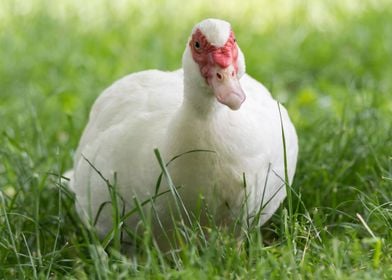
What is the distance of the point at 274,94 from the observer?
18.9 ft

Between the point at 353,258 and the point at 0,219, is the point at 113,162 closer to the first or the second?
the point at 0,219

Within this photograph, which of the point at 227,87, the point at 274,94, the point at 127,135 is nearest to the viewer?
the point at 227,87

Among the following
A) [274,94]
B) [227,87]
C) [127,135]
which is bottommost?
[274,94]

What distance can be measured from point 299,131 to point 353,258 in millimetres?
1780

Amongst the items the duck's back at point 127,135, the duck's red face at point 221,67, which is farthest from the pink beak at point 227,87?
the duck's back at point 127,135

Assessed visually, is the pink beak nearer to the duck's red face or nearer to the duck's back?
the duck's red face

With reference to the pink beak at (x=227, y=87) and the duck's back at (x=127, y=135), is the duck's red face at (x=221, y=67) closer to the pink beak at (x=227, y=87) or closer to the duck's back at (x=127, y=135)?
the pink beak at (x=227, y=87)

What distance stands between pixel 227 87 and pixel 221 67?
0.25 feet

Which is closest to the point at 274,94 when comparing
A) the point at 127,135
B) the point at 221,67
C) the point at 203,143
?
the point at 127,135

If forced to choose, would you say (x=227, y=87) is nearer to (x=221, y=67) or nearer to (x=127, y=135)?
(x=221, y=67)

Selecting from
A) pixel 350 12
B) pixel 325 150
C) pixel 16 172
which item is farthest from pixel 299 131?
pixel 350 12

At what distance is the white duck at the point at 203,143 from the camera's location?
10.6 feet

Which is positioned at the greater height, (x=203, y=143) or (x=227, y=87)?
(x=227, y=87)

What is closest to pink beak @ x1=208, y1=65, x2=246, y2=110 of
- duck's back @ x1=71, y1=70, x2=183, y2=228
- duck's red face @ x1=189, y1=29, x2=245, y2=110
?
duck's red face @ x1=189, y1=29, x2=245, y2=110
